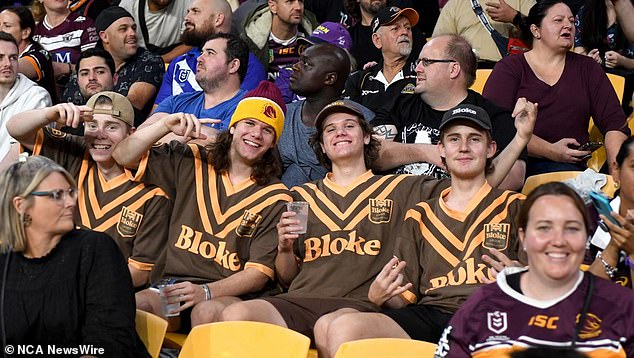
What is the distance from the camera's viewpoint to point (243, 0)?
9.03m

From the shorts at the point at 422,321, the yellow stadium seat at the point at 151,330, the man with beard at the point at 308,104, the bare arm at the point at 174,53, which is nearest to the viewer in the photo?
the yellow stadium seat at the point at 151,330

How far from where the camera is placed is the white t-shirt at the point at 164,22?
27.5 feet

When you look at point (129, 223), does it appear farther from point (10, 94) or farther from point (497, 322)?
point (497, 322)

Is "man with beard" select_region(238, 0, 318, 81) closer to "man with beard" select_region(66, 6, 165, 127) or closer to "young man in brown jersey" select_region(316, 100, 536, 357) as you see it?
"man with beard" select_region(66, 6, 165, 127)

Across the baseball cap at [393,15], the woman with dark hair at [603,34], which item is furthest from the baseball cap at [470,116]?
the woman with dark hair at [603,34]

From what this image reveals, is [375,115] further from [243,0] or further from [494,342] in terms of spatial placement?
[243,0]

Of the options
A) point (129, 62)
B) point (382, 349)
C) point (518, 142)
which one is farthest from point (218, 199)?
point (129, 62)

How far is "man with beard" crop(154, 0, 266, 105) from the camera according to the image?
288 inches

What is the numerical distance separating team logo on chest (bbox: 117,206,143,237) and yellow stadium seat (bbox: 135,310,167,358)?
1067mm

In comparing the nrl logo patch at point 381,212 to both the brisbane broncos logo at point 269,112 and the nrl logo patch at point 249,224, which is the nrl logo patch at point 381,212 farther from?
the brisbane broncos logo at point 269,112

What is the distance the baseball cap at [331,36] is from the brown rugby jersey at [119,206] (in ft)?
8.49

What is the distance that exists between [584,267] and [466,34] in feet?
10.4

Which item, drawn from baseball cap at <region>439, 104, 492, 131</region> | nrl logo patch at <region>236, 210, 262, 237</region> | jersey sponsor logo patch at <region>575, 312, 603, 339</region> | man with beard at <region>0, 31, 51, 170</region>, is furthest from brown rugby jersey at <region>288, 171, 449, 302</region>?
man with beard at <region>0, 31, 51, 170</region>

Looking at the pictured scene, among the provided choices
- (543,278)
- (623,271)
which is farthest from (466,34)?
(543,278)
